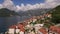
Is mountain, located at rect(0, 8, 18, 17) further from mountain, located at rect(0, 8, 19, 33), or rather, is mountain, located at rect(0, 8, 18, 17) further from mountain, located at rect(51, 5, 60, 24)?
mountain, located at rect(51, 5, 60, 24)

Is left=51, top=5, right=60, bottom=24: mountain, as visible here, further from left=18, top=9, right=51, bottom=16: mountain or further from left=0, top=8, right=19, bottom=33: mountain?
left=0, top=8, right=19, bottom=33: mountain

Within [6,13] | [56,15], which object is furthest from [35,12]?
[6,13]

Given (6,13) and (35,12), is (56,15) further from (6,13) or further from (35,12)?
(6,13)

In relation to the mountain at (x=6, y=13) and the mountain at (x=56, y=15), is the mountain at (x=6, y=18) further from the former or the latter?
the mountain at (x=56, y=15)

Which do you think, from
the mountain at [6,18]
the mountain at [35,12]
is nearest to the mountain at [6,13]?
the mountain at [6,18]

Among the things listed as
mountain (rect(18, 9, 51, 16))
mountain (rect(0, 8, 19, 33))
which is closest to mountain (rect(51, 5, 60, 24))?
mountain (rect(18, 9, 51, 16))

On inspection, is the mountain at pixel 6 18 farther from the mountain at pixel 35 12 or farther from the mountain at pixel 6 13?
the mountain at pixel 35 12

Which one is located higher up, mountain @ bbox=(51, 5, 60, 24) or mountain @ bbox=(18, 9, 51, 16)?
mountain @ bbox=(18, 9, 51, 16)

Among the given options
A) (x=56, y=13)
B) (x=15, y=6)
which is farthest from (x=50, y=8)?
(x=15, y=6)

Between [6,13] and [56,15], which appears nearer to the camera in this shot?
[56,15]

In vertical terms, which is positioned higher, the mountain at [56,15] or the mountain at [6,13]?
the mountain at [6,13]

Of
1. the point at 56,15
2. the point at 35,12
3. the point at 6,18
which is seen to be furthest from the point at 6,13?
the point at 56,15

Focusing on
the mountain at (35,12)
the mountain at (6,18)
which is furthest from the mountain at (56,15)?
the mountain at (6,18)

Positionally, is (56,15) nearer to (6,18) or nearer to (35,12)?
(35,12)
